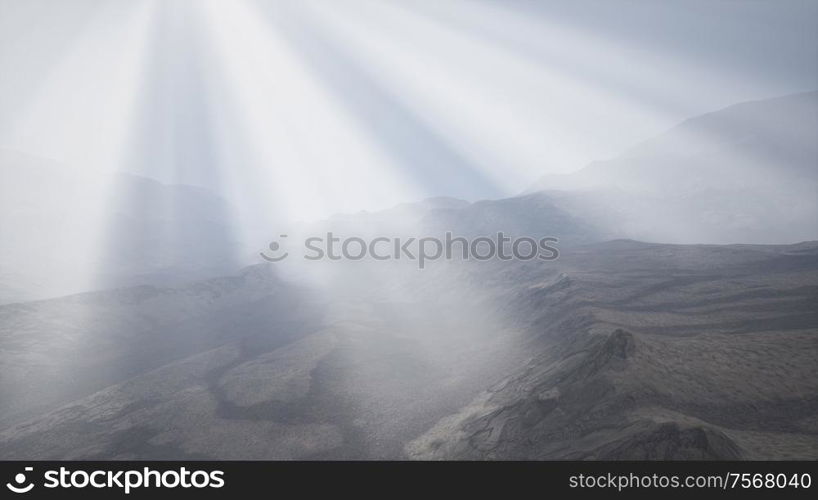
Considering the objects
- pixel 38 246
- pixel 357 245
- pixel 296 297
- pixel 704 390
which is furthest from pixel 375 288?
pixel 38 246

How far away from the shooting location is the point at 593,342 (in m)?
25.6

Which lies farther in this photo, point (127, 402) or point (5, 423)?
point (127, 402)

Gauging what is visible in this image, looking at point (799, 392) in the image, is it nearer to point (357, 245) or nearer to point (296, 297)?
point (296, 297)

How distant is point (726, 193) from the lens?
136 m

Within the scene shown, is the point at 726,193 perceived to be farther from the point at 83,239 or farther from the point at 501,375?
the point at 83,239

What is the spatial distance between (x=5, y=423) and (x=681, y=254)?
87112 mm

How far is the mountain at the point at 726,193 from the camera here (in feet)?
392

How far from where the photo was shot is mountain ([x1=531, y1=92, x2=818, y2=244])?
119 meters
